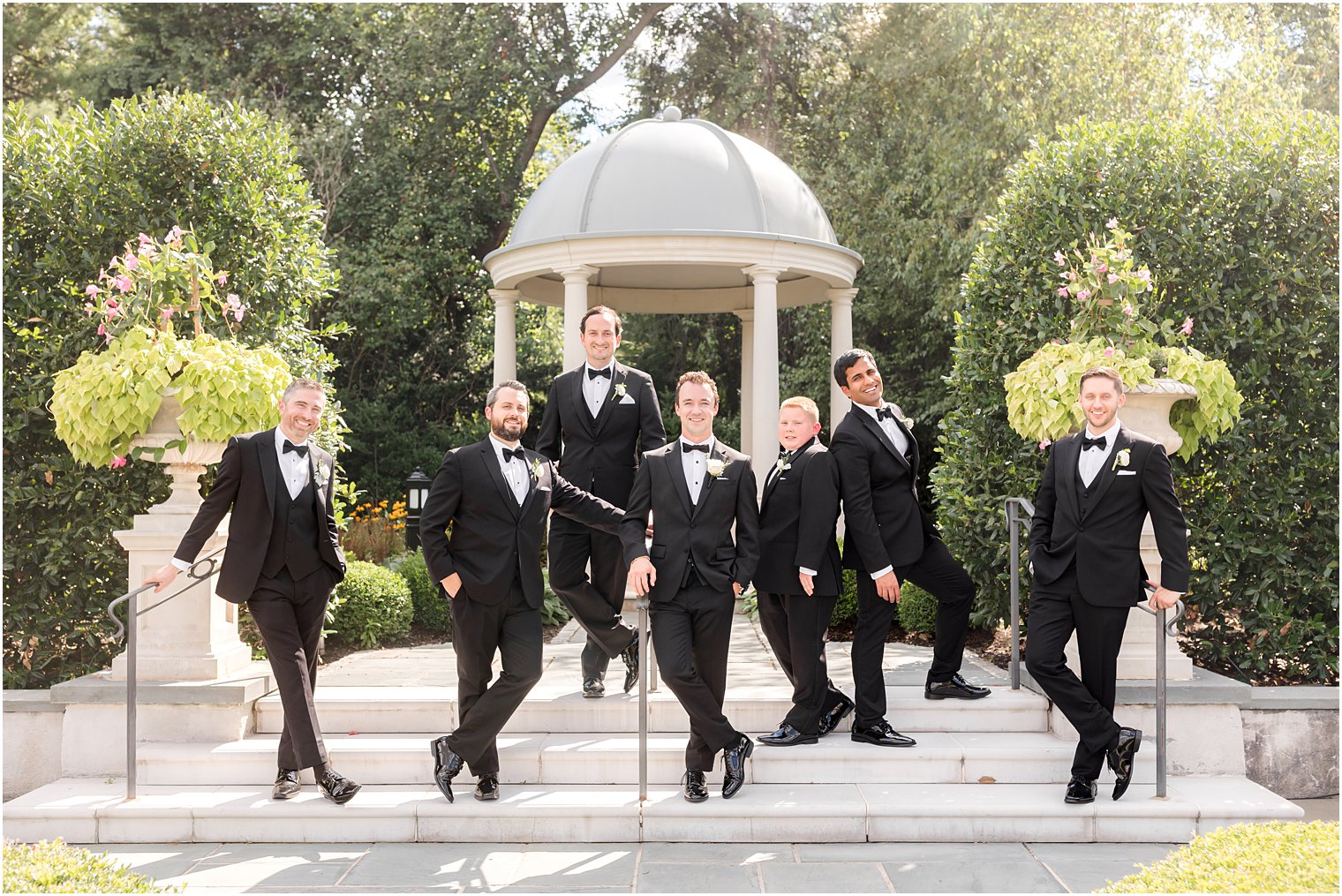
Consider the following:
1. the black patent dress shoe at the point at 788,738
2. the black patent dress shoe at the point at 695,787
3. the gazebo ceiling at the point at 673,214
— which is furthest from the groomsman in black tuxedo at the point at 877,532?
the gazebo ceiling at the point at 673,214

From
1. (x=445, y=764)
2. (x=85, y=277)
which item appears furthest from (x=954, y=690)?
(x=85, y=277)

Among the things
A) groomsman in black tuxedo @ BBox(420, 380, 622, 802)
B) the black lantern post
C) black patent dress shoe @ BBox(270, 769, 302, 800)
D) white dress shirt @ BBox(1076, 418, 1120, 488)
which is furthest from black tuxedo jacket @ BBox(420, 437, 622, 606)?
the black lantern post

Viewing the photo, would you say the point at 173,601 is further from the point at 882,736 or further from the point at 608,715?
the point at 882,736

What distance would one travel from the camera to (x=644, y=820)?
4980mm

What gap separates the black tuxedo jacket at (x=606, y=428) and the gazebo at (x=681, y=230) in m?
3.35

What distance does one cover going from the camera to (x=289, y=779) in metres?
5.20

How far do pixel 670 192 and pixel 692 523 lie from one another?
566 cm

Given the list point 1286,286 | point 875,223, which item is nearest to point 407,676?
point 1286,286

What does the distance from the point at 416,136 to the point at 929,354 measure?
10767 millimetres

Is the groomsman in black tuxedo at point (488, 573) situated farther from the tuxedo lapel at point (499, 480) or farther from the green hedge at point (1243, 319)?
the green hedge at point (1243, 319)

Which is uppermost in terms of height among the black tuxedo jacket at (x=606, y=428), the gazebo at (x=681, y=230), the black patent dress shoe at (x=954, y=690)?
the gazebo at (x=681, y=230)

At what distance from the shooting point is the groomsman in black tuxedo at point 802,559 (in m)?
5.45

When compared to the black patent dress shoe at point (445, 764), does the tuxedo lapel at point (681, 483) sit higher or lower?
higher

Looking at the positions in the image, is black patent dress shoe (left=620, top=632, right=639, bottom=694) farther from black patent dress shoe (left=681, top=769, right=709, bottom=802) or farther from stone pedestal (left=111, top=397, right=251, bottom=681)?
stone pedestal (left=111, top=397, right=251, bottom=681)
